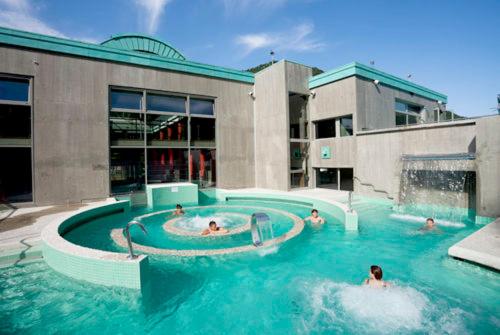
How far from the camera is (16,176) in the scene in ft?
34.0

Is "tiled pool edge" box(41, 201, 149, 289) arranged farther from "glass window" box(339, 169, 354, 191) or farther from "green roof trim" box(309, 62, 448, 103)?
"green roof trim" box(309, 62, 448, 103)

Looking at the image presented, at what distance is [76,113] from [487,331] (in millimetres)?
14141

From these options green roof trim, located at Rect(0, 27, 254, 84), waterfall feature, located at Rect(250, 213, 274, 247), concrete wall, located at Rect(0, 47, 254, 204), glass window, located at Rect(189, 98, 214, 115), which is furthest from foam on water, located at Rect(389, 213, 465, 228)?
concrete wall, located at Rect(0, 47, 254, 204)

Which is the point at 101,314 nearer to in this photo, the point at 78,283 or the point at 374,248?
the point at 78,283

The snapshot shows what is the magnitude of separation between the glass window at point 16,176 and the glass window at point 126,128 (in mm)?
3300

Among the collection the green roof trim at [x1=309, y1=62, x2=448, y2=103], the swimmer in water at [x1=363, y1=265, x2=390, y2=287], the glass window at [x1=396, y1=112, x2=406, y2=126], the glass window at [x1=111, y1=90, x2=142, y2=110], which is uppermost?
the green roof trim at [x1=309, y1=62, x2=448, y2=103]

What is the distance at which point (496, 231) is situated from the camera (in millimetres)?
5762

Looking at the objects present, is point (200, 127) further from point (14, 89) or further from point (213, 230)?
point (213, 230)

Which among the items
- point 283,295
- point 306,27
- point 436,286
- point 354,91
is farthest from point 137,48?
point 436,286

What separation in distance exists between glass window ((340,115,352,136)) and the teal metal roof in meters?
11.6

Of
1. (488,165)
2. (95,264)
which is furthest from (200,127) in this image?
(488,165)

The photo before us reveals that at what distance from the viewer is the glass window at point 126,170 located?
39.8ft

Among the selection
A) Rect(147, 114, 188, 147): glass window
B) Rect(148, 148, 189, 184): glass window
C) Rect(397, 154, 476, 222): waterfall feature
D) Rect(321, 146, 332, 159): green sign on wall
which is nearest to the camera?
Rect(397, 154, 476, 222): waterfall feature

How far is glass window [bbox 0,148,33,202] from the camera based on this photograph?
10195mm
